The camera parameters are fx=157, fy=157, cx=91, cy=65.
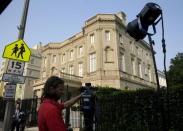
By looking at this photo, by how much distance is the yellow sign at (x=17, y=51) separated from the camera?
5.04m

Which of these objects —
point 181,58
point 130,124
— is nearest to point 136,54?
point 181,58

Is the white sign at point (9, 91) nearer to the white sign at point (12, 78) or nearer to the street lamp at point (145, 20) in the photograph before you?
the white sign at point (12, 78)

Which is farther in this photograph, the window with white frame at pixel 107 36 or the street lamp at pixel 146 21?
the window with white frame at pixel 107 36

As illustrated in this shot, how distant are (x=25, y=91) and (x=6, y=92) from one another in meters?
35.2

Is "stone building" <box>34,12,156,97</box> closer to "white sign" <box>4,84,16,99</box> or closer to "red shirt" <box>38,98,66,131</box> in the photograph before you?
"white sign" <box>4,84,16,99</box>

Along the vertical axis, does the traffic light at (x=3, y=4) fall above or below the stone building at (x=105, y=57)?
below

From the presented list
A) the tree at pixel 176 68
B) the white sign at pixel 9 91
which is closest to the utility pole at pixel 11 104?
the white sign at pixel 9 91

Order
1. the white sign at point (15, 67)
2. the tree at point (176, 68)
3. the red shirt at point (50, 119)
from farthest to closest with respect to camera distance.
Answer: the tree at point (176, 68) < the white sign at point (15, 67) < the red shirt at point (50, 119)

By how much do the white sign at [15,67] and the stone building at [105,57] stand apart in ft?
51.5

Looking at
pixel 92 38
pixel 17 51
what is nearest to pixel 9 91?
pixel 17 51

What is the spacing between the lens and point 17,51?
17.2ft

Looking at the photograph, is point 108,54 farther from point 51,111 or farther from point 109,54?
point 51,111

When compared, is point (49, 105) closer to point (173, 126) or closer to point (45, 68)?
point (173, 126)

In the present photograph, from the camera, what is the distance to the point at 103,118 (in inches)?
323
